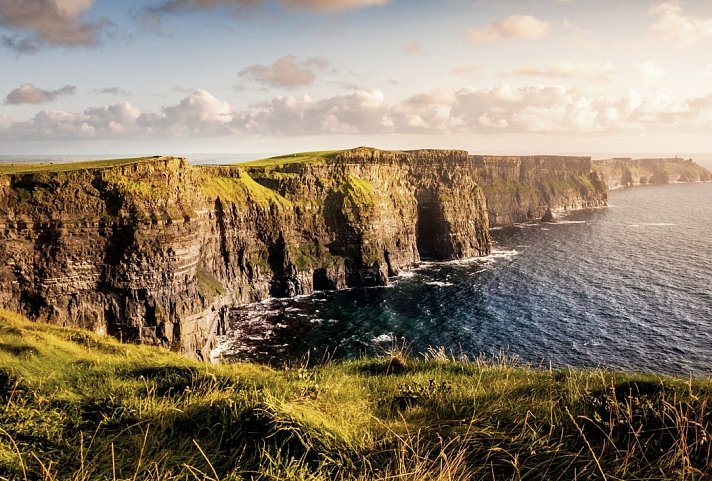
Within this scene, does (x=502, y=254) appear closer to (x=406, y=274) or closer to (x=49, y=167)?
(x=406, y=274)

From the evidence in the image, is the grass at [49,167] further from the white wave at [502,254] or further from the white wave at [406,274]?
the white wave at [502,254]

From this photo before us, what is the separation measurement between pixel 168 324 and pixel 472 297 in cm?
6122

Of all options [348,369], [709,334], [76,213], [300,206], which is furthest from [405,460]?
[300,206]

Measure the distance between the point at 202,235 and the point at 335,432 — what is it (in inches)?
2857

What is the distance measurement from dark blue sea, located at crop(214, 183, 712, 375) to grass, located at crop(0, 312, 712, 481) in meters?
35.3

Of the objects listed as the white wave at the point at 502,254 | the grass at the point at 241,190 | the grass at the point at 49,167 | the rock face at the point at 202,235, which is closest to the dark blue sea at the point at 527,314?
the white wave at the point at 502,254

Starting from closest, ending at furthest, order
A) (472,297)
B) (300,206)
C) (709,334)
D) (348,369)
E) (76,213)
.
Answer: (348,369) → (76,213) → (709,334) → (472,297) → (300,206)

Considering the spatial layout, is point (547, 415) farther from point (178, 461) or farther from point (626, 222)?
point (626, 222)

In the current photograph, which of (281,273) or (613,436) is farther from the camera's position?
(281,273)

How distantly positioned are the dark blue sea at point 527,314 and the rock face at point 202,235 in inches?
274

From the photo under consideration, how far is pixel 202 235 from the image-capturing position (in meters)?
72.9

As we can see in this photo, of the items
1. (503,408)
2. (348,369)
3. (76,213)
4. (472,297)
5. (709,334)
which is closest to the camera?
(503,408)

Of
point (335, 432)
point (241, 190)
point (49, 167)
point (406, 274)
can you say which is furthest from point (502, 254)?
point (335, 432)

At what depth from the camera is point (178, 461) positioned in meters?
5.10
